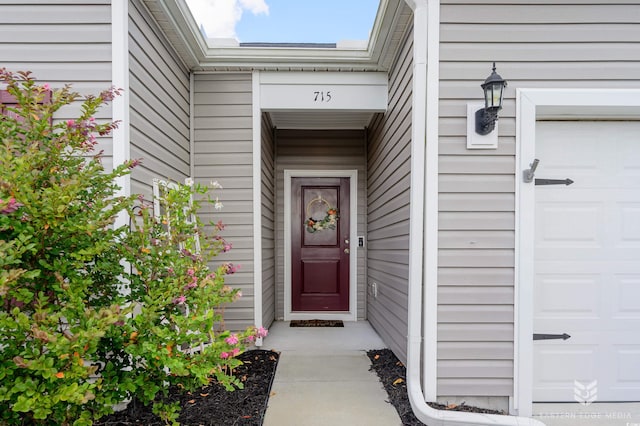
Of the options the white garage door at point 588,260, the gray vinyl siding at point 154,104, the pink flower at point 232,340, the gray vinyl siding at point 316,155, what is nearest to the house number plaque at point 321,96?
the gray vinyl siding at point 316,155

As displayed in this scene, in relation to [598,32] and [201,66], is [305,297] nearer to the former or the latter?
[201,66]

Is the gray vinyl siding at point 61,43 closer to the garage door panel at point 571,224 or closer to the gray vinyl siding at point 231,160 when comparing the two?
the gray vinyl siding at point 231,160

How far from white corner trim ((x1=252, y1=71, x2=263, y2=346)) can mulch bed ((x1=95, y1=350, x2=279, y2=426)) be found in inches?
27.7

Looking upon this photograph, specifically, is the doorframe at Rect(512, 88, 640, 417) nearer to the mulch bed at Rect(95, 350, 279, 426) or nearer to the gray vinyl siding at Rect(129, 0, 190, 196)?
the mulch bed at Rect(95, 350, 279, 426)

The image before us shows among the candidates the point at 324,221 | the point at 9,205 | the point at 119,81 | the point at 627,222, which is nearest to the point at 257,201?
the point at 324,221

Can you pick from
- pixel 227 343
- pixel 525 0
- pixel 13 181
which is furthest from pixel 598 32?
pixel 13 181

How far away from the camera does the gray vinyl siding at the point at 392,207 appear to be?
8.23 feet

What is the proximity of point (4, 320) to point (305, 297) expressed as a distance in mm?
3172

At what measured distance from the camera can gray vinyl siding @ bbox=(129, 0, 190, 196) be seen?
2125 millimetres

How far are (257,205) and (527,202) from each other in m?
2.11

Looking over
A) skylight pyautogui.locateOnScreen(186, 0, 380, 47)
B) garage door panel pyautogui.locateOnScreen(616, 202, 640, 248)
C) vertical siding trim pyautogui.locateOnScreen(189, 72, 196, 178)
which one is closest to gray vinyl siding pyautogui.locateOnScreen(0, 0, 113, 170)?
skylight pyautogui.locateOnScreen(186, 0, 380, 47)

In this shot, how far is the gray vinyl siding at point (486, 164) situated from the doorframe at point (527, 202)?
0.04m

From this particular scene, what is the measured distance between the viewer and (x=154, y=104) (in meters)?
2.38

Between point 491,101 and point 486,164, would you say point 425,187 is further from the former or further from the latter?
point 491,101
